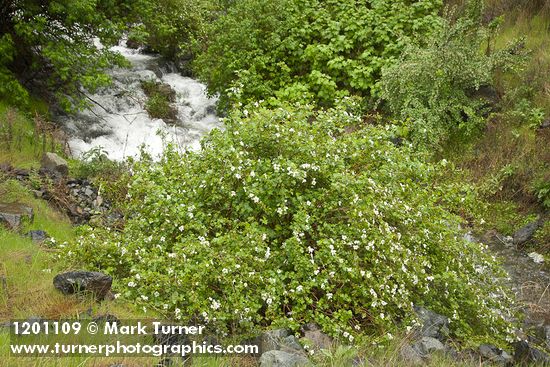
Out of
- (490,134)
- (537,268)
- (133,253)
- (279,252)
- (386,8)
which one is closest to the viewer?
(279,252)

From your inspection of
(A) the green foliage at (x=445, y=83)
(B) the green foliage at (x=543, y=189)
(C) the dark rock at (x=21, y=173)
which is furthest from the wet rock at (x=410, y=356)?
(C) the dark rock at (x=21, y=173)

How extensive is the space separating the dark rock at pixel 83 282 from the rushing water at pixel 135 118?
6212 mm

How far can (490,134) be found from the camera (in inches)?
417

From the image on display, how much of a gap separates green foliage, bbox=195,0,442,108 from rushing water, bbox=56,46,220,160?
3.63 ft

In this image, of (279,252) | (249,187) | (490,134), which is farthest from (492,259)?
(490,134)

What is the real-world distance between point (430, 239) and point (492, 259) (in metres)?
0.85

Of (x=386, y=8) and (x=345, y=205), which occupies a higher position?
(x=386, y=8)

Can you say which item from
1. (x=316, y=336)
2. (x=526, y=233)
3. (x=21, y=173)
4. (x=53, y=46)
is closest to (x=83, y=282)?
(x=316, y=336)

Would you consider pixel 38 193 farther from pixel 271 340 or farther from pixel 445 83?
pixel 445 83

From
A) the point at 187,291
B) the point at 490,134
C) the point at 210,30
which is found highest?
the point at 210,30

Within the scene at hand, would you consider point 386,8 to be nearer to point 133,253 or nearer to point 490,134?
point 490,134

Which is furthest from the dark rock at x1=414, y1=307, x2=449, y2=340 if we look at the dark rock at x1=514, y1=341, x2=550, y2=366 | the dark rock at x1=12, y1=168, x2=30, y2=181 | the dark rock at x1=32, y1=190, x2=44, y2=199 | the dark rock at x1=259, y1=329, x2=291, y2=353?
the dark rock at x1=12, y1=168, x2=30, y2=181

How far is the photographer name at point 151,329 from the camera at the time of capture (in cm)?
421

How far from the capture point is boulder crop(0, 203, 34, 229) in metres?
6.52
